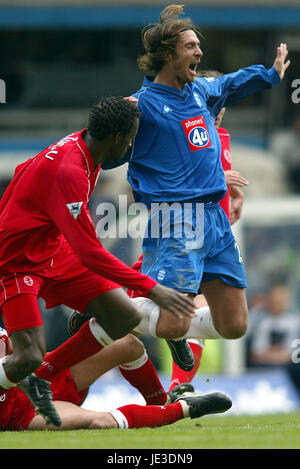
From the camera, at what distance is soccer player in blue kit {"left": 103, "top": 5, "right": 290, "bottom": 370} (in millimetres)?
6621

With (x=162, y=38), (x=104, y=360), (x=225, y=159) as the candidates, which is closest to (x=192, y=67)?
(x=162, y=38)

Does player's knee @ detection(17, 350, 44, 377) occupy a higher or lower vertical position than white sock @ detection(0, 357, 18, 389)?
higher

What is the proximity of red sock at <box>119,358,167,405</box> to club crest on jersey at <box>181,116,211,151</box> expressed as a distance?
1564mm

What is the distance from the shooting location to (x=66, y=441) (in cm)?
538

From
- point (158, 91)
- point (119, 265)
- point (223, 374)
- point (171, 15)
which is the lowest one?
point (223, 374)

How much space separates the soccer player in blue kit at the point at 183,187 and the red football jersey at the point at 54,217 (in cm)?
73

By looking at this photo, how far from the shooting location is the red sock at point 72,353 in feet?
20.7

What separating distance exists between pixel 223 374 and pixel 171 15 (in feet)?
21.7

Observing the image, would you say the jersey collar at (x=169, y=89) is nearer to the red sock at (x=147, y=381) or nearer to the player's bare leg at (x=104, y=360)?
the player's bare leg at (x=104, y=360)

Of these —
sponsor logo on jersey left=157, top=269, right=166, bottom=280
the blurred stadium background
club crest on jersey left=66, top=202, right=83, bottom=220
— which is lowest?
the blurred stadium background

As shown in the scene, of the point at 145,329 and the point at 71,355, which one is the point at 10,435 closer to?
the point at 71,355

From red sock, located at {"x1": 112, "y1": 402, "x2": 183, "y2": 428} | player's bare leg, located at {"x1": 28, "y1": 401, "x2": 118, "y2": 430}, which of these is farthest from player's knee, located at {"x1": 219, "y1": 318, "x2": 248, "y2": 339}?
player's bare leg, located at {"x1": 28, "y1": 401, "x2": 118, "y2": 430}

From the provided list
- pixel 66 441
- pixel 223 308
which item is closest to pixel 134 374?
pixel 223 308

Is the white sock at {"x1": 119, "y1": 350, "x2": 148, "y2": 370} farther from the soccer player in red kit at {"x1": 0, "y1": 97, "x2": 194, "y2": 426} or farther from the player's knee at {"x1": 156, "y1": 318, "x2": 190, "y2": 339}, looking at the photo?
the soccer player in red kit at {"x1": 0, "y1": 97, "x2": 194, "y2": 426}
